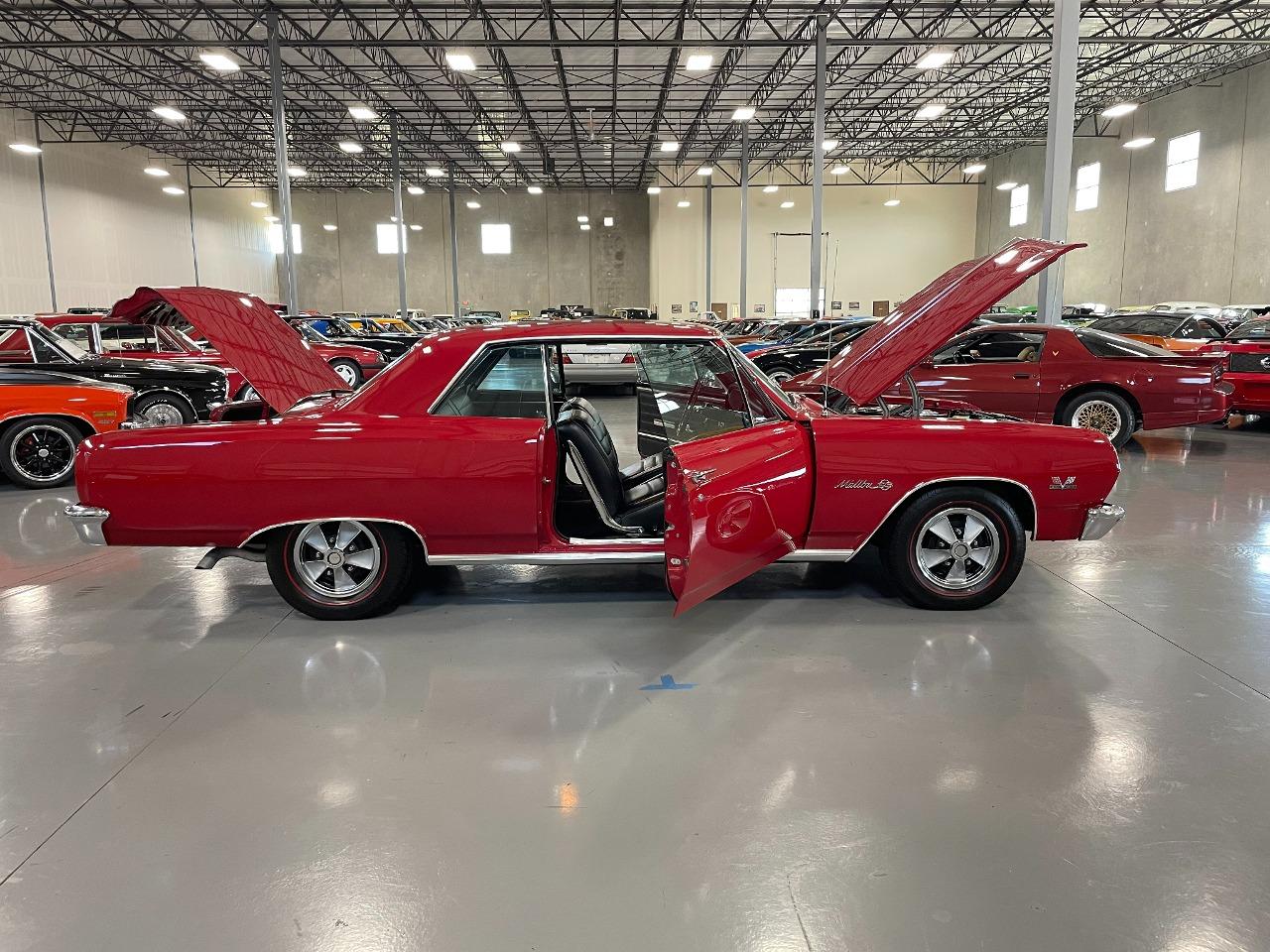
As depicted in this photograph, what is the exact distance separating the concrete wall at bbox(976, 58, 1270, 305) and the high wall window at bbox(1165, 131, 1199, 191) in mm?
186

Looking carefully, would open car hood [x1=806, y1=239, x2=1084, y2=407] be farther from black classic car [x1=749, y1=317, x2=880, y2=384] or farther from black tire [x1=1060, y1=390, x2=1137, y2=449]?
black classic car [x1=749, y1=317, x2=880, y2=384]

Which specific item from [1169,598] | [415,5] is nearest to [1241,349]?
[1169,598]

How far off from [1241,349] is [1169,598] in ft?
23.5

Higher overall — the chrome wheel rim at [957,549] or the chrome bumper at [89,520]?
the chrome bumper at [89,520]

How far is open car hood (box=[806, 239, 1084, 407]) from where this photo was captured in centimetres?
442

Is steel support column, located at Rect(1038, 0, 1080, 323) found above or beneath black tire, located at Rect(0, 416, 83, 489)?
above

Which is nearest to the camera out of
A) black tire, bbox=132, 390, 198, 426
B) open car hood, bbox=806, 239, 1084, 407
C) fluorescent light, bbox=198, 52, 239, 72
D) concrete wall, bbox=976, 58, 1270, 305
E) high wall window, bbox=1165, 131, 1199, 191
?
open car hood, bbox=806, 239, 1084, 407

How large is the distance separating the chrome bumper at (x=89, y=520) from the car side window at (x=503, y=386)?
1.68 metres

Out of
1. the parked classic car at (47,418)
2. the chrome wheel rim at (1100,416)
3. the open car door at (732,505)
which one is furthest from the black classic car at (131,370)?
the chrome wheel rim at (1100,416)

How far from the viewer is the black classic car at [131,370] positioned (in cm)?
863

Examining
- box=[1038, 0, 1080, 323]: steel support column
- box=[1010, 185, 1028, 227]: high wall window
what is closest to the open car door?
box=[1038, 0, 1080, 323]: steel support column

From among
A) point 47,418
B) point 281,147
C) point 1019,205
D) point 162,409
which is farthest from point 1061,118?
point 1019,205

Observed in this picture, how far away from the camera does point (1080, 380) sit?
8.73 metres

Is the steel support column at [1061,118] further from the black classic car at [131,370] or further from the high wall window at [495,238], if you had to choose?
the high wall window at [495,238]
